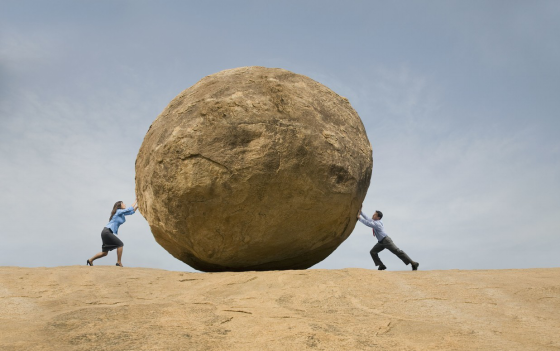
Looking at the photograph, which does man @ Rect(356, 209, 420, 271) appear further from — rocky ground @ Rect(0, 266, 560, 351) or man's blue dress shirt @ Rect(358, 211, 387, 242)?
rocky ground @ Rect(0, 266, 560, 351)

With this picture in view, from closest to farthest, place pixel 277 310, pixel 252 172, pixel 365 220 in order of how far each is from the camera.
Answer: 1. pixel 277 310
2. pixel 252 172
3. pixel 365 220

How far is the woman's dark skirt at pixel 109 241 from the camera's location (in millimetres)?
8281

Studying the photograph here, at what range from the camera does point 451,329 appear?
3877mm

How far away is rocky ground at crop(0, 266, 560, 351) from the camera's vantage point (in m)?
3.49

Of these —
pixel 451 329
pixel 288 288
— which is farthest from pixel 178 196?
pixel 451 329

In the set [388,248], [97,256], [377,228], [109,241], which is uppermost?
[377,228]

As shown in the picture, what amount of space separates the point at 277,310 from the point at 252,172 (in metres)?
1.94

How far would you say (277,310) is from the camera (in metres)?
4.25

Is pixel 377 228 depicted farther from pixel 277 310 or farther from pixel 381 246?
pixel 277 310

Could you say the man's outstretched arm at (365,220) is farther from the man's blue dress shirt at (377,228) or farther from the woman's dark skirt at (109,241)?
the woman's dark skirt at (109,241)

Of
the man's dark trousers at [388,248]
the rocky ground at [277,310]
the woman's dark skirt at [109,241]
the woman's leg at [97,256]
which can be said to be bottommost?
the rocky ground at [277,310]

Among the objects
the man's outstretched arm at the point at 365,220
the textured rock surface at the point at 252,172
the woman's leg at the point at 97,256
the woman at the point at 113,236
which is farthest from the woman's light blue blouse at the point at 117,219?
the man's outstretched arm at the point at 365,220

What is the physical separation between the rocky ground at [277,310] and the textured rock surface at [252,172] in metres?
0.66

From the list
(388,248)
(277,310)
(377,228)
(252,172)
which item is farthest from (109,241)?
(277,310)
